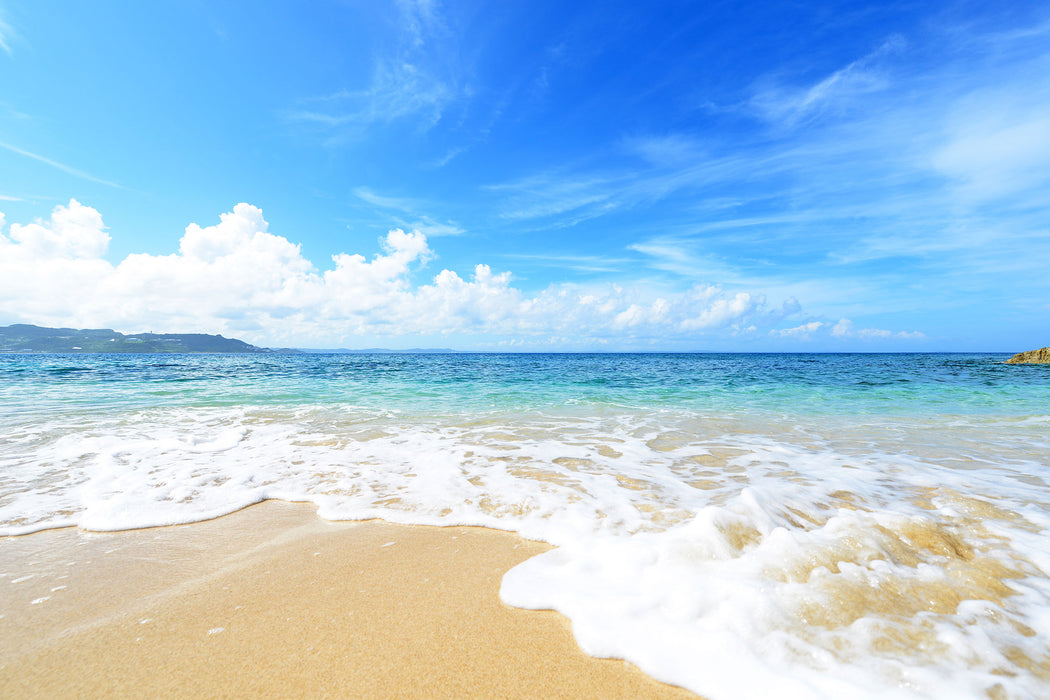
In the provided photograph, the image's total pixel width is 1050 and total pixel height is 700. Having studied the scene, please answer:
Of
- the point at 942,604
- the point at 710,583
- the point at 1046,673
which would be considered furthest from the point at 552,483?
the point at 1046,673

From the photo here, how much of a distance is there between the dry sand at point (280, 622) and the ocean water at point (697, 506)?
0.25m

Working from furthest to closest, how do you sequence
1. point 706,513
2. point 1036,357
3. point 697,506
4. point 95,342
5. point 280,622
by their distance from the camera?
point 95,342, point 1036,357, point 697,506, point 706,513, point 280,622

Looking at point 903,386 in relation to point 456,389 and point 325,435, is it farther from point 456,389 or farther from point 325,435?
point 325,435

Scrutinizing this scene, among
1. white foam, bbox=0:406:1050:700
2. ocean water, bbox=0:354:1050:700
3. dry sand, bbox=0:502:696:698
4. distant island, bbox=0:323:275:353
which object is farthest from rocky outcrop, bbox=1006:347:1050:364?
distant island, bbox=0:323:275:353

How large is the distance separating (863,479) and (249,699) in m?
5.92

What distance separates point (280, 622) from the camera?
2371 mm

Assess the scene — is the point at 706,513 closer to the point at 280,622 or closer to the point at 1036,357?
the point at 280,622

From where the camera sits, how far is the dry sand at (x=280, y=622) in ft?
6.38

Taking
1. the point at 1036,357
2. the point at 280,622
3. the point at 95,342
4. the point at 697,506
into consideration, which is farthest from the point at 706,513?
the point at 95,342

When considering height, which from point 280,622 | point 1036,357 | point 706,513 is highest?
point 1036,357

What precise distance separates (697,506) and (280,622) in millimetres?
3422

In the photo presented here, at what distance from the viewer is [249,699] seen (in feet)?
6.04

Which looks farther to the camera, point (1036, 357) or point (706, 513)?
point (1036, 357)

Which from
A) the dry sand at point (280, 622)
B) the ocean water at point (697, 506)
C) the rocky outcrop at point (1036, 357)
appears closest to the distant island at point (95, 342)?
the ocean water at point (697, 506)
